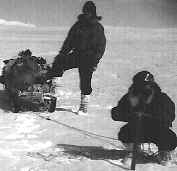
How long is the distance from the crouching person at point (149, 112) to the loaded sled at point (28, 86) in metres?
3.89

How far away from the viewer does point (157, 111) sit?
572 cm

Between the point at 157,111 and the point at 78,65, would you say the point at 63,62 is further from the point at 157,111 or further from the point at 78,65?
the point at 157,111

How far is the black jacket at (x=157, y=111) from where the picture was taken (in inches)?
225

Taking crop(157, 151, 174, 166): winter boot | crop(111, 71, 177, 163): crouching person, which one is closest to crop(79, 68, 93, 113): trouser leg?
crop(111, 71, 177, 163): crouching person

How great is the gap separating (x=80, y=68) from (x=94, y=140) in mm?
2447

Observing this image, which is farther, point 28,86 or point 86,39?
point 28,86

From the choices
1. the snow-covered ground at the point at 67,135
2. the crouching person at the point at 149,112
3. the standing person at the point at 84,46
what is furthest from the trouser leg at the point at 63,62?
the crouching person at the point at 149,112

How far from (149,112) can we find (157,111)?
5.0 inches

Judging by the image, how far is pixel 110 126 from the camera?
8688 millimetres

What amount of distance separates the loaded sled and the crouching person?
12.8 feet

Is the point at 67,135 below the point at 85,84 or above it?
below

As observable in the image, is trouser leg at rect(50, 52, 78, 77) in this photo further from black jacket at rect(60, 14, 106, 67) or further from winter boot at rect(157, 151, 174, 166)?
winter boot at rect(157, 151, 174, 166)

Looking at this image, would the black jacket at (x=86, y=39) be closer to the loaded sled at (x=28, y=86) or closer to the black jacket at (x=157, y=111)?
the loaded sled at (x=28, y=86)

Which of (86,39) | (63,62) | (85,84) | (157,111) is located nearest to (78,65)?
(63,62)
